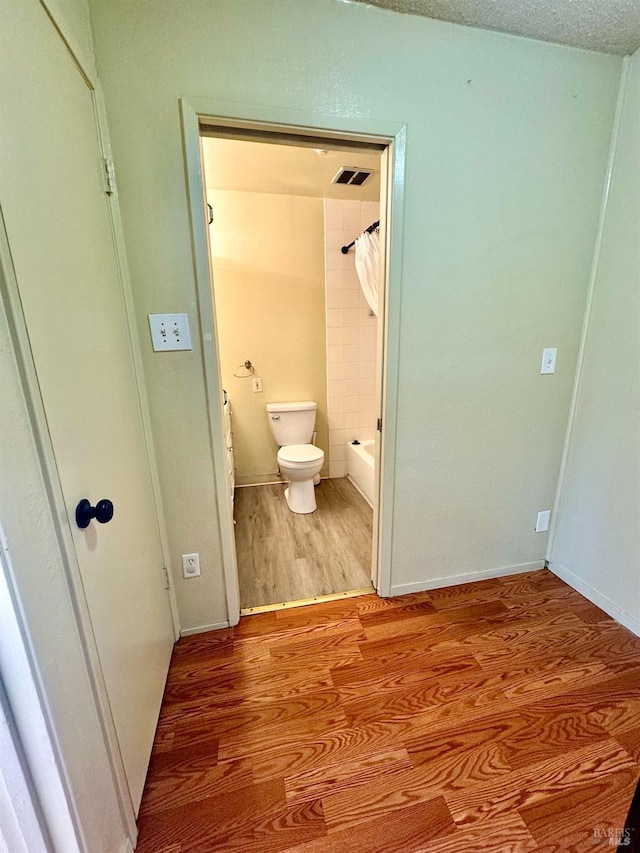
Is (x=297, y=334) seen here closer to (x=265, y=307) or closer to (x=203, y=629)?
(x=265, y=307)

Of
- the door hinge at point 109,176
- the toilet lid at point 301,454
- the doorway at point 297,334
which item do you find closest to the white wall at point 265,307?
the doorway at point 297,334

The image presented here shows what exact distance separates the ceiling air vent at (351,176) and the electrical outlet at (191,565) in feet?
7.91

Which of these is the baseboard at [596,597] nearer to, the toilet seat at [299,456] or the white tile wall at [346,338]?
the toilet seat at [299,456]

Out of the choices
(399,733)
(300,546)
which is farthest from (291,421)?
(399,733)

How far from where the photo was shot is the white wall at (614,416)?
140 centimetres

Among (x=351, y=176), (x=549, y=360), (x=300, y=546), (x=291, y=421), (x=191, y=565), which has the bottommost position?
(x=300, y=546)

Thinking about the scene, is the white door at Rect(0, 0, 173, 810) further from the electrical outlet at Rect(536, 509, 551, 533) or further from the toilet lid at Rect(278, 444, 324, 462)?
the electrical outlet at Rect(536, 509, 551, 533)

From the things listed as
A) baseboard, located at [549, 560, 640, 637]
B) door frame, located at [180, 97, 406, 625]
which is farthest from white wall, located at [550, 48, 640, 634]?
door frame, located at [180, 97, 406, 625]

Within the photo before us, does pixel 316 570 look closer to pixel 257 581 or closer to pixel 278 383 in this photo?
pixel 257 581

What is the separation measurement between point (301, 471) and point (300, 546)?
1.69 ft

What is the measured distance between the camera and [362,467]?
2861mm

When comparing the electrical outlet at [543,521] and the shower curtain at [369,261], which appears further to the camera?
the shower curtain at [369,261]

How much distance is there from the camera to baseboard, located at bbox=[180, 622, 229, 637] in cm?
153

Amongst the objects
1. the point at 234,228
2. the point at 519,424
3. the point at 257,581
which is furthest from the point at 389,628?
the point at 234,228
